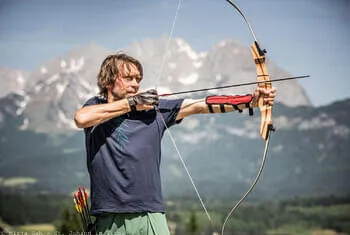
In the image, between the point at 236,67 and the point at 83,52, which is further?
the point at 236,67

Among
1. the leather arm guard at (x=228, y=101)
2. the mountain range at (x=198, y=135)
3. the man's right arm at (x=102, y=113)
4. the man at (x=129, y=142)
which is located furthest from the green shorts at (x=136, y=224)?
the mountain range at (x=198, y=135)

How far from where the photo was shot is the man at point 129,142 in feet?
7.13

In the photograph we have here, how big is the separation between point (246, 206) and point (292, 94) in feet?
7.86

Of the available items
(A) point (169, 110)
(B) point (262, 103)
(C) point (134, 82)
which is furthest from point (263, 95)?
(C) point (134, 82)

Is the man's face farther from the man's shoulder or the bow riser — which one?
the bow riser

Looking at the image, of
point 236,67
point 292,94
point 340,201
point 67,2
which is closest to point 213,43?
point 236,67

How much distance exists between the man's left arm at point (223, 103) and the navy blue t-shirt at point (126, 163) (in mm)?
84

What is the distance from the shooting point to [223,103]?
232cm

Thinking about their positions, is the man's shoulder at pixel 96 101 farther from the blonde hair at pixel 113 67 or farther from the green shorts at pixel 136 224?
the green shorts at pixel 136 224

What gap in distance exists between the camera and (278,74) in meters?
12.5

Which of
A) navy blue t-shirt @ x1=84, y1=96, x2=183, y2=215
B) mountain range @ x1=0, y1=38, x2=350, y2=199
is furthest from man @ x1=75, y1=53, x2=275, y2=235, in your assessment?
mountain range @ x1=0, y1=38, x2=350, y2=199

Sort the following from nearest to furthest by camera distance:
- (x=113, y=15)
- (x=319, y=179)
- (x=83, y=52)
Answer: (x=113, y=15) < (x=83, y=52) < (x=319, y=179)

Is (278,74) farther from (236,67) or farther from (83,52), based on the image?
(83,52)

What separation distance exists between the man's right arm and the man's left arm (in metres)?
0.20
